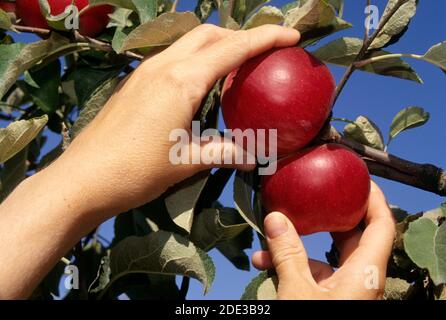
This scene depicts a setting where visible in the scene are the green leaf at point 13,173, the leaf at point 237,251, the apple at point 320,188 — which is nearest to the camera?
the apple at point 320,188

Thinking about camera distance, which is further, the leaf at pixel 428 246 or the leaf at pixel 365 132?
the leaf at pixel 365 132

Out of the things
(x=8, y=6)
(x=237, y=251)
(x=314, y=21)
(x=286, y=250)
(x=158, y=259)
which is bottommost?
(x=237, y=251)

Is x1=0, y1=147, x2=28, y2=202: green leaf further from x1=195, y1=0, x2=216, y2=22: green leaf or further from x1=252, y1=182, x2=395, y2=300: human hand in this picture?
x1=252, y1=182, x2=395, y2=300: human hand

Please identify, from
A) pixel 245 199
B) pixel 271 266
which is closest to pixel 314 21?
pixel 245 199

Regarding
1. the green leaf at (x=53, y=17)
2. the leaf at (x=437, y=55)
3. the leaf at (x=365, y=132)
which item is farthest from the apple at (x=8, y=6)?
the leaf at (x=437, y=55)

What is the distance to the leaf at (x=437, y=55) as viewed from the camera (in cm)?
128

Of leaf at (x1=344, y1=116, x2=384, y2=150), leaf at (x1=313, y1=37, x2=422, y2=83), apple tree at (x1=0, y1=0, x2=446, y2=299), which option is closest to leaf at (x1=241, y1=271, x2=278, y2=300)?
apple tree at (x1=0, y1=0, x2=446, y2=299)

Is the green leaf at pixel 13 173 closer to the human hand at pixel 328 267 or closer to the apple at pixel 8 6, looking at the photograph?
the apple at pixel 8 6

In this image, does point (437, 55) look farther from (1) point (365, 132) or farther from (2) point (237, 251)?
(2) point (237, 251)

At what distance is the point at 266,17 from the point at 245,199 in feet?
1.18

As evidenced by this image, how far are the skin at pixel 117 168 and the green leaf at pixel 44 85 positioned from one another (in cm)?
36

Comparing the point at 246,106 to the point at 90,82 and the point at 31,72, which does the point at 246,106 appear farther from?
the point at 31,72

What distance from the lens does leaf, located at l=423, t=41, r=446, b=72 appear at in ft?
4.21

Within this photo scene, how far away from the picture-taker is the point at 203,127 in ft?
4.31
